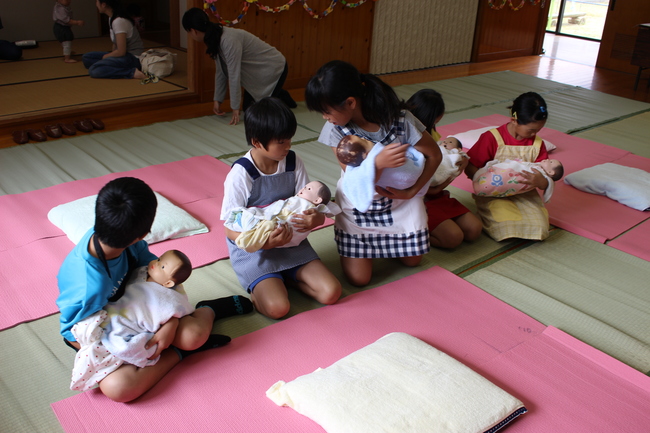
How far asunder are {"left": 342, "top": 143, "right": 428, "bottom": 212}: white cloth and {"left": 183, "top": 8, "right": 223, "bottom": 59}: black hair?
7.27ft

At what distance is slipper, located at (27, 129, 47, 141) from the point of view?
343cm

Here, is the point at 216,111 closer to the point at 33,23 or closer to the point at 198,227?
the point at 198,227

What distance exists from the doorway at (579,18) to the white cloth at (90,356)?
9600mm

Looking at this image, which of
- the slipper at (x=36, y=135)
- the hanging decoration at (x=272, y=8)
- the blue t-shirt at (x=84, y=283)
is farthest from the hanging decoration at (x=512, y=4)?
the blue t-shirt at (x=84, y=283)

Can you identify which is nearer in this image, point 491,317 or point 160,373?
point 160,373

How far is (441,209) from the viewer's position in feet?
8.07

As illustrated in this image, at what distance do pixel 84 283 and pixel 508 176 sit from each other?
5.71 ft

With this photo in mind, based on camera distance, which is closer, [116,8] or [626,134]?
[626,134]

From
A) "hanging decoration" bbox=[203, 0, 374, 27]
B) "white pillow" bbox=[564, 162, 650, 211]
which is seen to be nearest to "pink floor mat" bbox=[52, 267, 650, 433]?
"white pillow" bbox=[564, 162, 650, 211]

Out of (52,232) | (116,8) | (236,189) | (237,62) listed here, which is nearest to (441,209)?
(236,189)

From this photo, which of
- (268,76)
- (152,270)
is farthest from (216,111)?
(152,270)

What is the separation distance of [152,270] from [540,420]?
1148 mm

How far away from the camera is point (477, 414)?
1.43 m

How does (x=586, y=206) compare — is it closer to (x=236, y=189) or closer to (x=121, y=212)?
(x=236, y=189)
